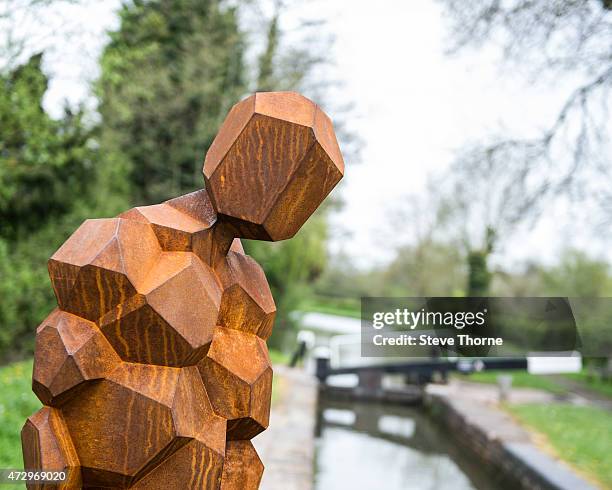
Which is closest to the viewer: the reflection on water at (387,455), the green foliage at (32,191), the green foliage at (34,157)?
the reflection on water at (387,455)

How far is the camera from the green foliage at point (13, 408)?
14.9 ft

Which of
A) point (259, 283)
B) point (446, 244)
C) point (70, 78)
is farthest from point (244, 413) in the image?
point (446, 244)

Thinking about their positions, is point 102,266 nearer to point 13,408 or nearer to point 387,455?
point 13,408

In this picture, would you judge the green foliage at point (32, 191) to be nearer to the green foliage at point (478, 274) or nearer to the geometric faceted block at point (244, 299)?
the geometric faceted block at point (244, 299)

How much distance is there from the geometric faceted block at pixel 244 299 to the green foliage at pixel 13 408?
9.40ft

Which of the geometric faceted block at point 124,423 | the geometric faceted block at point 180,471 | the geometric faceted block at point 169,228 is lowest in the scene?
the geometric faceted block at point 180,471

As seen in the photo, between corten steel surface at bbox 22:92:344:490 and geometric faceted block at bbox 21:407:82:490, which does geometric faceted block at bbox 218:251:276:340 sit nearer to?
corten steel surface at bbox 22:92:344:490

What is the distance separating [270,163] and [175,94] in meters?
11.1

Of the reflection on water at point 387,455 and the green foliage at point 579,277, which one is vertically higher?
the green foliage at point 579,277

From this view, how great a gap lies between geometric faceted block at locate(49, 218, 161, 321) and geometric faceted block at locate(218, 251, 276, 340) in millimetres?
355

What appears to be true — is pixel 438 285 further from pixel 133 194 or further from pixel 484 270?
pixel 133 194

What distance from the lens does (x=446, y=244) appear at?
24.3m

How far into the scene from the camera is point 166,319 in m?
2.11

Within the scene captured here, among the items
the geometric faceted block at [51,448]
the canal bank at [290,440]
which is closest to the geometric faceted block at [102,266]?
the geometric faceted block at [51,448]
